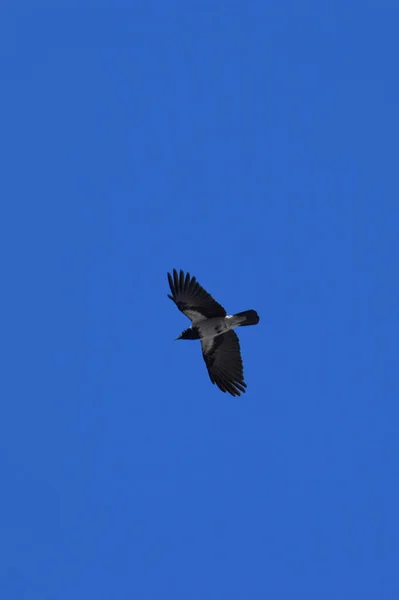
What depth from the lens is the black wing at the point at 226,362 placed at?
1004 inches

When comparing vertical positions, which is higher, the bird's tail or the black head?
the black head

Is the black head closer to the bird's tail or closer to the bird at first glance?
the bird

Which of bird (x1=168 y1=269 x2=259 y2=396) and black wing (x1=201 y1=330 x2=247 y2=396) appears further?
black wing (x1=201 y1=330 x2=247 y2=396)

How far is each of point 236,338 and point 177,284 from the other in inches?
95.0

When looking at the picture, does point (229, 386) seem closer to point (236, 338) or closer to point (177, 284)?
point (236, 338)

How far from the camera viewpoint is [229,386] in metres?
25.6

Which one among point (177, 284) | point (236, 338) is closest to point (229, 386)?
point (236, 338)

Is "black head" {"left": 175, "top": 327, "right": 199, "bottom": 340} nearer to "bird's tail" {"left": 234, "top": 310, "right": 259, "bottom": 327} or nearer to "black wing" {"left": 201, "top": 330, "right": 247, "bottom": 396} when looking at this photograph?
"black wing" {"left": 201, "top": 330, "right": 247, "bottom": 396}

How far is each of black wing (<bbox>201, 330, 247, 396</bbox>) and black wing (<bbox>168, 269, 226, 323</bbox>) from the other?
1.15 metres

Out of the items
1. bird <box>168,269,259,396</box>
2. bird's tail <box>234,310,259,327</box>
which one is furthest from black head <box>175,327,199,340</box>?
bird's tail <box>234,310,259,327</box>

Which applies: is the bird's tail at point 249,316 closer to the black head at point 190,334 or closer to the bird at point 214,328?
the bird at point 214,328

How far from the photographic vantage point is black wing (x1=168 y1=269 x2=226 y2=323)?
24.2m

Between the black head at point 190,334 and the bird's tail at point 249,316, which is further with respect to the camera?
the black head at point 190,334

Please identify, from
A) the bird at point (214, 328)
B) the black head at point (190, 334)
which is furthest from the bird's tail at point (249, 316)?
the black head at point (190, 334)
